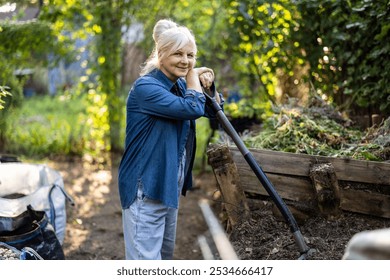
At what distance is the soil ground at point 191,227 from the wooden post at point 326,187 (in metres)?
0.09

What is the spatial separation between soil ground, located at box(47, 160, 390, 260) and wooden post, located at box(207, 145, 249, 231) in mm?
77

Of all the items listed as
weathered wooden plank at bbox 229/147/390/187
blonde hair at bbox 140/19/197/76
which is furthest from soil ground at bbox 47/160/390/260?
blonde hair at bbox 140/19/197/76

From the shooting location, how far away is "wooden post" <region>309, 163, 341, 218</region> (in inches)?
120

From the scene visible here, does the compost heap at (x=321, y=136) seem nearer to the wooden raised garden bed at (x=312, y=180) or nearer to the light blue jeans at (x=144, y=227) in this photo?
the wooden raised garden bed at (x=312, y=180)

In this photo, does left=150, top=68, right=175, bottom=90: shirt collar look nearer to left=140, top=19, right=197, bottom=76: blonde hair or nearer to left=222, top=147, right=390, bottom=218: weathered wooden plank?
left=140, top=19, right=197, bottom=76: blonde hair

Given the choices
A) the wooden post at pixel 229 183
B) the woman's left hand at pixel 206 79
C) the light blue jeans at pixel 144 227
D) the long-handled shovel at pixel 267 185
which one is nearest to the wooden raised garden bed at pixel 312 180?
the wooden post at pixel 229 183

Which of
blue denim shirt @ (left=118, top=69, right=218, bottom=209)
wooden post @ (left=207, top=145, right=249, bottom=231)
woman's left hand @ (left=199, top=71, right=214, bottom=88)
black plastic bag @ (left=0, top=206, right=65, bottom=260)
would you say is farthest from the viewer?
black plastic bag @ (left=0, top=206, right=65, bottom=260)

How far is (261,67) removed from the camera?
6.08 metres

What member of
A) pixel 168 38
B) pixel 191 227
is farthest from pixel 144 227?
pixel 191 227

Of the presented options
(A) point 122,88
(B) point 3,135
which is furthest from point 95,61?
(B) point 3,135

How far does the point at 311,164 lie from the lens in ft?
10.6

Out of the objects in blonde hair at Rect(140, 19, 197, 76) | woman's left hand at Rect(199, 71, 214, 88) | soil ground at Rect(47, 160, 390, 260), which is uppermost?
blonde hair at Rect(140, 19, 197, 76)

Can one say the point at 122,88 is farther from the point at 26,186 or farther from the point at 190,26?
the point at 26,186

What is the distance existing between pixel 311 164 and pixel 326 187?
22 centimetres
